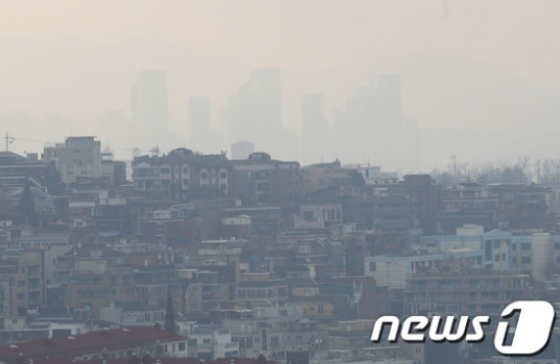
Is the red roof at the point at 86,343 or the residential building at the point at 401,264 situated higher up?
the residential building at the point at 401,264

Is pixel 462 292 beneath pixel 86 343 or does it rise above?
above

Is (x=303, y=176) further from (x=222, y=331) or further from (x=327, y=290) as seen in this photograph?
(x=222, y=331)

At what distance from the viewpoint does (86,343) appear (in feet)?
120

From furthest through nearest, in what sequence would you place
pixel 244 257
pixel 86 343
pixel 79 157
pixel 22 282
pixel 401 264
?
pixel 79 157, pixel 244 257, pixel 401 264, pixel 22 282, pixel 86 343

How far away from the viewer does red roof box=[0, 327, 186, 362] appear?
115 ft

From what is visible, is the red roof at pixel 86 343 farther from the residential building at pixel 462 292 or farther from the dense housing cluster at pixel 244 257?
the residential building at pixel 462 292

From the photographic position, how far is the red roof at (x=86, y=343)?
35.2 meters

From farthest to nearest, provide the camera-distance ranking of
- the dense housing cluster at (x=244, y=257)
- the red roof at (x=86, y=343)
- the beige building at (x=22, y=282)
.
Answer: the beige building at (x=22, y=282)
the dense housing cluster at (x=244, y=257)
the red roof at (x=86, y=343)

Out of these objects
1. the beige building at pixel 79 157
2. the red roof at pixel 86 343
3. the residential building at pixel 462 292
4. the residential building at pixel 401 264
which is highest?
the beige building at pixel 79 157

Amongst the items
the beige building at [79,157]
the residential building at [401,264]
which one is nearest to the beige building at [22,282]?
the residential building at [401,264]

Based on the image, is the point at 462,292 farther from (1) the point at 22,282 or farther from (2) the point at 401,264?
(1) the point at 22,282

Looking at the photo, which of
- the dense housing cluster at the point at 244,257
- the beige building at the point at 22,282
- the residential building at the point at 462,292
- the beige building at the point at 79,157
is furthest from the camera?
the beige building at the point at 79,157

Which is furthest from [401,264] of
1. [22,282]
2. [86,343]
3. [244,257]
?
[86,343]

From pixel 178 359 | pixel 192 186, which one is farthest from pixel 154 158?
pixel 178 359
